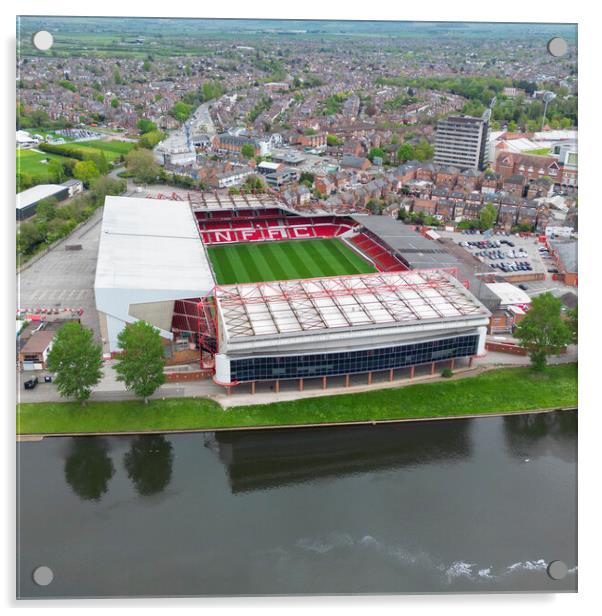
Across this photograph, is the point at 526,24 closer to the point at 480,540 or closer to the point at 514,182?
the point at 480,540

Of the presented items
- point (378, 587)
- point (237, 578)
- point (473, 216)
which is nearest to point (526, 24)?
point (378, 587)

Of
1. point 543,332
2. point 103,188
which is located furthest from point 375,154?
point 543,332

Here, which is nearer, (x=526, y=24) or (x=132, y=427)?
(x=526, y=24)

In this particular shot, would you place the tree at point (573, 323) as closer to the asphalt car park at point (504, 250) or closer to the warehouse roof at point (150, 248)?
the asphalt car park at point (504, 250)

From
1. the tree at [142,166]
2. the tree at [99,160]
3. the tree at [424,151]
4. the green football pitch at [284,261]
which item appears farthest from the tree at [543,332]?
the tree at [424,151]

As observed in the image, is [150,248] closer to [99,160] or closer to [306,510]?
[306,510]

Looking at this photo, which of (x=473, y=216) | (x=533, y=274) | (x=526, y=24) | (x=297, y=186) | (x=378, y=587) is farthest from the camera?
(x=297, y=186)

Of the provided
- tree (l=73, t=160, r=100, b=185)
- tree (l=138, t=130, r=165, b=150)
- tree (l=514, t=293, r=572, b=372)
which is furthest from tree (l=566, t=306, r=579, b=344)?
tree (l=138, t=130, r=165, b=150)
